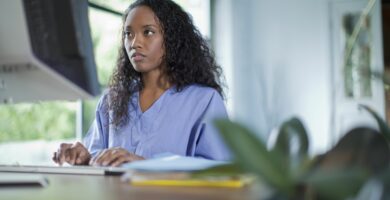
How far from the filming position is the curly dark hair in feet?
3.95

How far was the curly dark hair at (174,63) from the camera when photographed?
1.20 m

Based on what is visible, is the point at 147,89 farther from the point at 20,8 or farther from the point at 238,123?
the point at 238,123

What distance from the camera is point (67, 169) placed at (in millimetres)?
802

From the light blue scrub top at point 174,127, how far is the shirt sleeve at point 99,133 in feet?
0.04

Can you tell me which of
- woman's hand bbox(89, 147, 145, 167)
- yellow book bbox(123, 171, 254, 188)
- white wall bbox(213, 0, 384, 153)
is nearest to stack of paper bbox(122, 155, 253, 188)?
yellow book bbox(123, 171, 254, 188)

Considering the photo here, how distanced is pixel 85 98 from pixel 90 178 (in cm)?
11

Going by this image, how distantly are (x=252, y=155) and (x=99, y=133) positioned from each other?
1.03m

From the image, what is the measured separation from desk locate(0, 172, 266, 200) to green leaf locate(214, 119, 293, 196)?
10.8 inches

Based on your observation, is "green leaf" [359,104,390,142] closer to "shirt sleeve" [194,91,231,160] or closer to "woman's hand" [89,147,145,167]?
"woman's hand" [89,147,145,167]

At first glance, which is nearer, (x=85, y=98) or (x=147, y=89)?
(x=85, y=98)

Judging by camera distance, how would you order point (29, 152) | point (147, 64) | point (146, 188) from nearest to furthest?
point (146, 188) < point (147, 64) < point (29, 152)

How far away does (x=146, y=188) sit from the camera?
1.91 ft

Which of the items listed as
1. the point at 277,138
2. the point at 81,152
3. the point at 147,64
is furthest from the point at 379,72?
the point at 147,64

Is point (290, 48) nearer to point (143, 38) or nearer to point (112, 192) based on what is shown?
point (143, 38)
